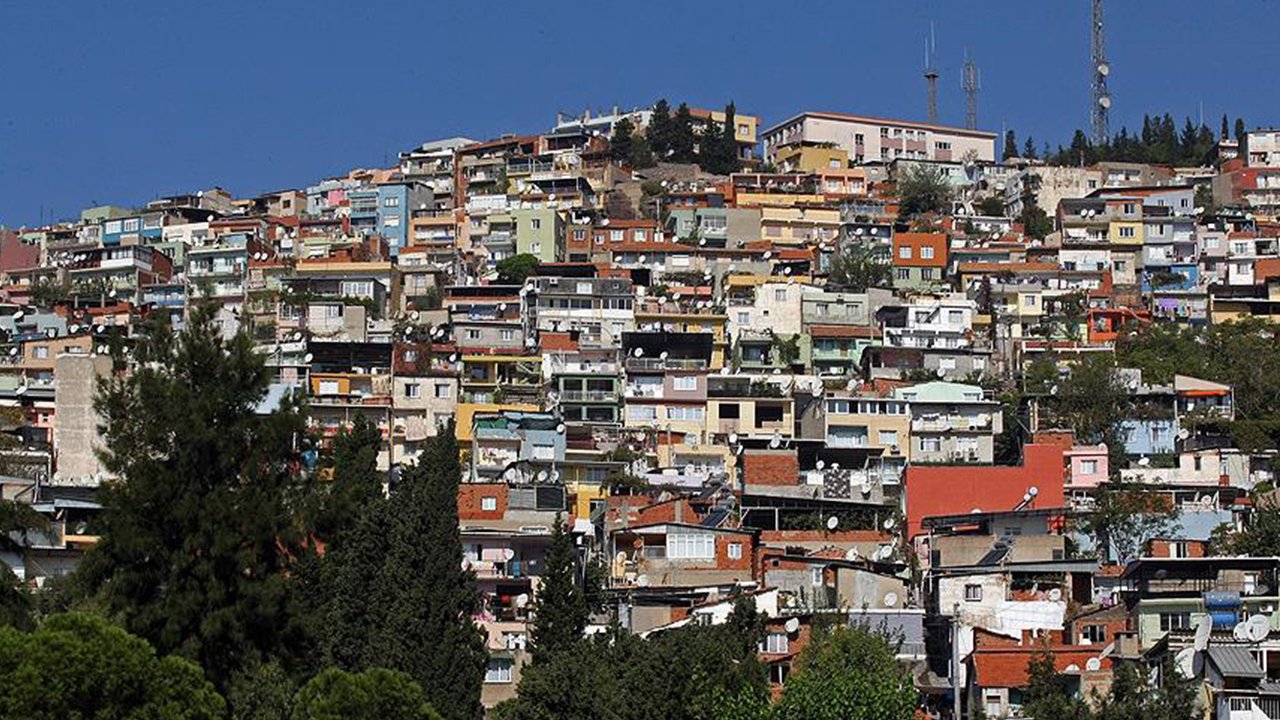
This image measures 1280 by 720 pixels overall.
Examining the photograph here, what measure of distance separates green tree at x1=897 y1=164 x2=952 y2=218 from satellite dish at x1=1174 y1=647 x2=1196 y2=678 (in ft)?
191

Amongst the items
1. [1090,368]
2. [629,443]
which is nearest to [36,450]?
[629,443]

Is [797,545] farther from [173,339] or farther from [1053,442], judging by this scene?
[173,339]

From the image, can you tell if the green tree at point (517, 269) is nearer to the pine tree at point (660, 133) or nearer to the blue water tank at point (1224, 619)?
the pine tree at point (660, 133)

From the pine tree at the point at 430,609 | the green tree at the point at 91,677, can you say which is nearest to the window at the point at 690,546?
the pine tree at the point at 430,609

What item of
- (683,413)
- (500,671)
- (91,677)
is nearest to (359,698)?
(91,677)

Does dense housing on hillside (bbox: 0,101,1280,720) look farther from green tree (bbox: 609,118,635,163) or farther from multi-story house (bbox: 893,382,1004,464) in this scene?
green tree (bbox: 609,118,635,163)

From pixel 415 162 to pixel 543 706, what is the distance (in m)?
76.9

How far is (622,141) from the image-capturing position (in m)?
110

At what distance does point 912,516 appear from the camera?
54.1 m

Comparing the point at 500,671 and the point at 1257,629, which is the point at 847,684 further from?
the point at 500,671

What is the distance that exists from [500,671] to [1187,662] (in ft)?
43.3

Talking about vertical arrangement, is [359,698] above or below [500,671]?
above

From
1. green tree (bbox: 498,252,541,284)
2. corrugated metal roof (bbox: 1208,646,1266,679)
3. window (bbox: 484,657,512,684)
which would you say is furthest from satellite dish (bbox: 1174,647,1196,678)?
green tree (bbox: 498,252,541,284)

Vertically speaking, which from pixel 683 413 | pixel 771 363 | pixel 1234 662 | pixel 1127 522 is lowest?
pixel 1234 662
